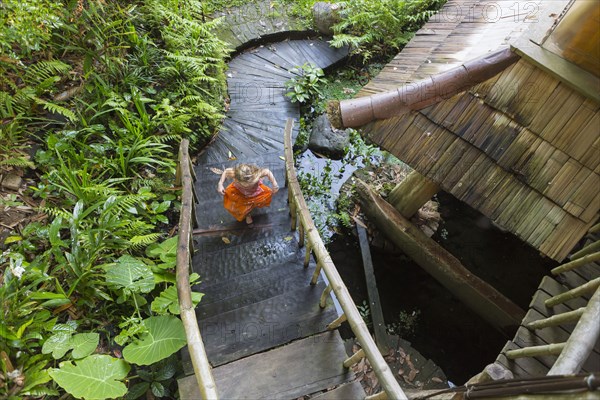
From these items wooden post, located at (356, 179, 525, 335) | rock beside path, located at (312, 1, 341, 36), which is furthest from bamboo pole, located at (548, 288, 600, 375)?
rock beside path, located at (312, 1, 341, 36)

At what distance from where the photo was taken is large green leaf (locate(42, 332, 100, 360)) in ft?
12.8

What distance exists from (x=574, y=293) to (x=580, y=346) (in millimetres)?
1318

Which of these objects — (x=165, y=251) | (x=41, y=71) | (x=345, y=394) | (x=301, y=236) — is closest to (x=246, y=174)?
(x=301, y=236)

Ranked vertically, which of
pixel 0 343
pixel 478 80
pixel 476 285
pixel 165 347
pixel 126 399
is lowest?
pixel 126 399

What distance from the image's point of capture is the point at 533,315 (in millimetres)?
3842

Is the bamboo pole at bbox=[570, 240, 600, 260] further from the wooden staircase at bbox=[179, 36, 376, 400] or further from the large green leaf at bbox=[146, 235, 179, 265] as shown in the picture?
the large green leaf at bbox=[146, 235, 179, 265]

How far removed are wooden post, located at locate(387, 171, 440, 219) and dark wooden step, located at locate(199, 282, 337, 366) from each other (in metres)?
2.31

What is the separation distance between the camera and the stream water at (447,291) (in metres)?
6.37

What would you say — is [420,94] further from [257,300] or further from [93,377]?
[93,377]

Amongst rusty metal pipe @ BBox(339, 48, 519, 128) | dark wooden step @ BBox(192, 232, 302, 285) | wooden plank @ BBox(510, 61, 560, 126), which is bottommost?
dark wooden step @ BBox(192, 232, 302, 285)

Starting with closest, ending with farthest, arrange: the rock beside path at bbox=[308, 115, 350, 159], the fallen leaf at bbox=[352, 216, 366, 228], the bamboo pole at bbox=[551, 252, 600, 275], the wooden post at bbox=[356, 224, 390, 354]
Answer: the bamboo pole at bbox=[551, 252, 600, 275] < the wooden post at bbox=[356, 224, 390, 354] < the fallen leaf at bbox=[352, 216, 366, 228] < the rock beside path at bbox=[308, 115, 350, 159]

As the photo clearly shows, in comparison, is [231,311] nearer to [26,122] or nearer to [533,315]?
[533,315]

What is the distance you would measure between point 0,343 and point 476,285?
19.2 ft

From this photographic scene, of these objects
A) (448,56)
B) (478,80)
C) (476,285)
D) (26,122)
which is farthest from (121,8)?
(476,285)
